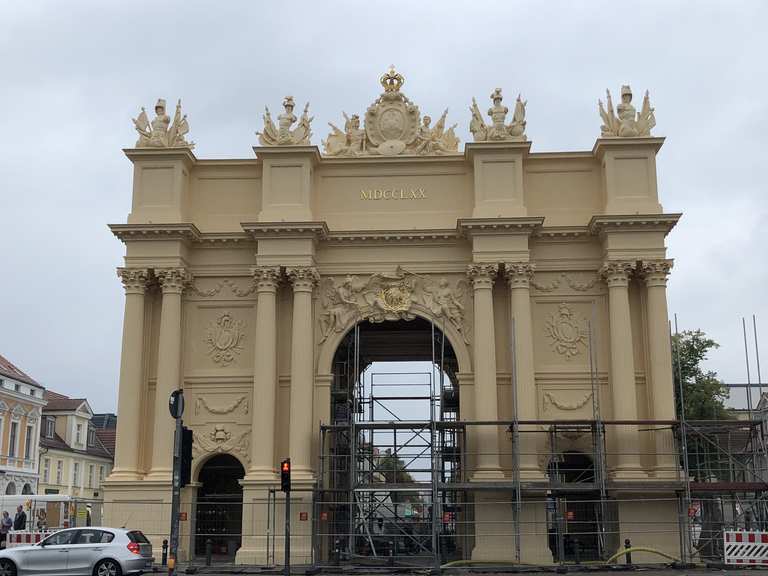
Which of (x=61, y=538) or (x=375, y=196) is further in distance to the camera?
(x=375, y=196)

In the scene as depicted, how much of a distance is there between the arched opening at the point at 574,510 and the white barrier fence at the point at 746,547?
3.72 meters

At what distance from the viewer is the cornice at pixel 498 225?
1255 inches

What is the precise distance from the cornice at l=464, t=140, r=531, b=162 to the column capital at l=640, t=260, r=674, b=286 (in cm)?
556

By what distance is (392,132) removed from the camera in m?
34.3

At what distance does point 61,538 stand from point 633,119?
22.4 metres

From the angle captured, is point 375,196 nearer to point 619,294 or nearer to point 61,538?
point 619,294

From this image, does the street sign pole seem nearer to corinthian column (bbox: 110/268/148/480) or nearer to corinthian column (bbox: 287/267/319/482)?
corinthian column (bbox: 287/267/319/482)

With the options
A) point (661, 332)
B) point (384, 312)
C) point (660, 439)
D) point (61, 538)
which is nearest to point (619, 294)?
point (661, 332)

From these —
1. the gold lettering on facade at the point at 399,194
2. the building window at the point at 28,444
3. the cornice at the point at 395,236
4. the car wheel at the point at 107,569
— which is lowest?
the car wheel at the point at 107,569

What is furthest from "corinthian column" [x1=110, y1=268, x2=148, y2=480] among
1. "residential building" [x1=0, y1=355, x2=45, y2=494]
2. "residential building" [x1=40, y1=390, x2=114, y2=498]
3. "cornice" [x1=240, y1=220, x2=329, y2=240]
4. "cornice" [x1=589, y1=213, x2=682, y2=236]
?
"residential building" [x1=40, y1=390, x2=114, y2=498]

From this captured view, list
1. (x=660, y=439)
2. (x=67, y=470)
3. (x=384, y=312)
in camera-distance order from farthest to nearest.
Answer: (x=67, y=470) → (x=384, y=312) → (x=660, y=439)

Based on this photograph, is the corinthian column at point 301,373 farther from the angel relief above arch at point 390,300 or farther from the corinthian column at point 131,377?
the corinthian column at point 131,377

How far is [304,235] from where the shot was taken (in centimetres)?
3247

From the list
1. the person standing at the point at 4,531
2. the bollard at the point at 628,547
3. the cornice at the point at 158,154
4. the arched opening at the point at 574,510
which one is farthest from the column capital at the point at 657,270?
the person standing at the point at 4,531
